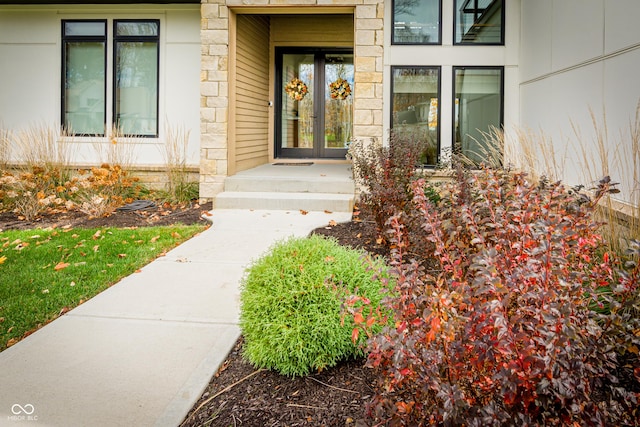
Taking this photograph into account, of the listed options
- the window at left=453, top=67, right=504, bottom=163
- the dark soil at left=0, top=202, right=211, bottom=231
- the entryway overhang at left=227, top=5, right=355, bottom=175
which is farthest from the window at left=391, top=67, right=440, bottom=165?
the dark soil at left=0, top=202, right=211, bottom=231

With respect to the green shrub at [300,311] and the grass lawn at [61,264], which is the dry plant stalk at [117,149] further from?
the green shrub at [300,311]

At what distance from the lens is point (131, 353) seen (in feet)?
9.97

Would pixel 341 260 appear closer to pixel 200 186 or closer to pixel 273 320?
pixel 273 320

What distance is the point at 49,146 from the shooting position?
27.7 feet

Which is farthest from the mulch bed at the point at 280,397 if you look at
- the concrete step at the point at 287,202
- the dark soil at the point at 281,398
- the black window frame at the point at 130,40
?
the black window frame at the point at 130,40

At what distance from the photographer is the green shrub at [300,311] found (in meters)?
2.72

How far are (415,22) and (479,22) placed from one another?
998 millimetres

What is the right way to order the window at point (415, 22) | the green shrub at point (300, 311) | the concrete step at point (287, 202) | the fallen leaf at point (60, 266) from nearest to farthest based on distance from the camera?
the green shrub at point (300, 311) < the fallen leaf at point (60, 266) < the concrete step at point (287, 202) < the window at point (415, 22)

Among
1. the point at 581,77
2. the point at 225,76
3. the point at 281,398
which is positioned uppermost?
the point at 225,76

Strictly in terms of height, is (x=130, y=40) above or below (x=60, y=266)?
above

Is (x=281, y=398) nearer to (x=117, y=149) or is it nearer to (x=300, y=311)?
(x=300, y=311)

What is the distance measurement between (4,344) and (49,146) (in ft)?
19.9

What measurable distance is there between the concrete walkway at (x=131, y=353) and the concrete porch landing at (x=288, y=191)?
109 inches

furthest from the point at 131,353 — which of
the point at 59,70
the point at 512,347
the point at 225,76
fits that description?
the point at 59,70
